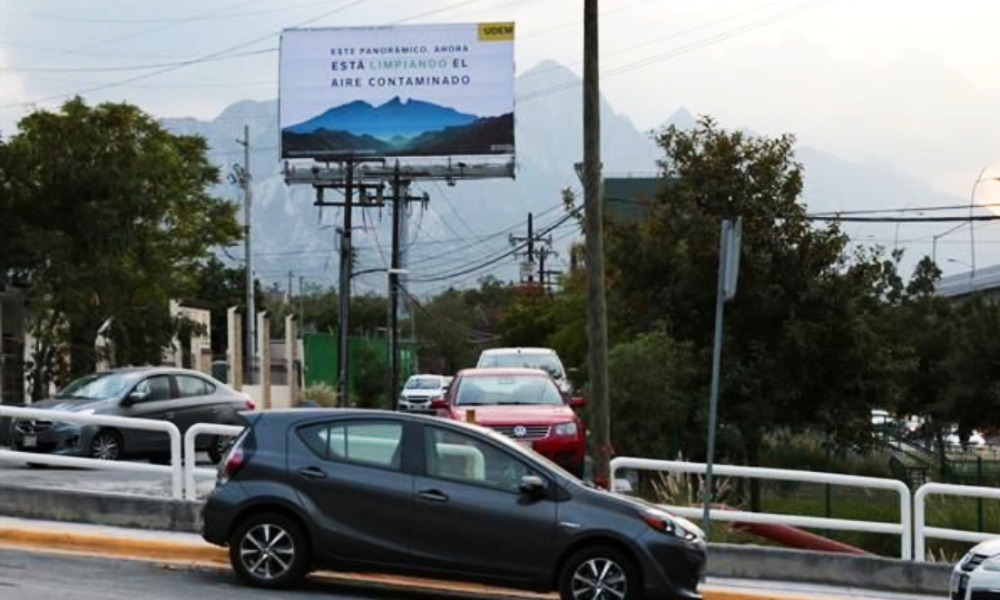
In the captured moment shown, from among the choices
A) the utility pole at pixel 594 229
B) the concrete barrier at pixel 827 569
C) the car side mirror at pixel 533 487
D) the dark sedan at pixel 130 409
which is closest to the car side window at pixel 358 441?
the car side mirror at pixel 533 487

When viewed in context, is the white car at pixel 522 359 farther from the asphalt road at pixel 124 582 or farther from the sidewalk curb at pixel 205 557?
the asphalt road at pixel 124 582

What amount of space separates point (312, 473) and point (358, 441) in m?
0.47

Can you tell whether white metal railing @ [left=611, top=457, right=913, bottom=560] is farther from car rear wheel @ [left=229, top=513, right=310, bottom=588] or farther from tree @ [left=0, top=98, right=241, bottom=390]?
tree @ [left=0, top=98, right=241, bottom=390]

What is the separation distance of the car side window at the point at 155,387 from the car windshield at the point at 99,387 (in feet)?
0.71

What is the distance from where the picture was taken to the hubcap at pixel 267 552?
37.1 ft

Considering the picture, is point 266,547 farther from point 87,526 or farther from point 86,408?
point 86,408

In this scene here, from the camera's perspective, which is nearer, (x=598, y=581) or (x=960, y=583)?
(x=598, y=581)

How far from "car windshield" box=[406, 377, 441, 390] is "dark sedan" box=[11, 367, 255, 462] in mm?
23183

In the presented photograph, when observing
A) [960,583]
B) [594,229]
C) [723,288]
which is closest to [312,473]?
[723,288]

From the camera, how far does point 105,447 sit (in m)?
19.8

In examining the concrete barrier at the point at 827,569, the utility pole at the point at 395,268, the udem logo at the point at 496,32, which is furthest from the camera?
the udem logo at the point at 496,32

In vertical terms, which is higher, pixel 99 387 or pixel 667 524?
pixel 99 387

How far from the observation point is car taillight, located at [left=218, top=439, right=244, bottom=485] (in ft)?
37.8

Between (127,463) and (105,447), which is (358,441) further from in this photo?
(105,447)
